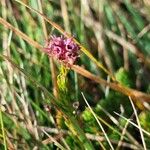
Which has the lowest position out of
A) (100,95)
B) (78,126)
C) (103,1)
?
(100,95)

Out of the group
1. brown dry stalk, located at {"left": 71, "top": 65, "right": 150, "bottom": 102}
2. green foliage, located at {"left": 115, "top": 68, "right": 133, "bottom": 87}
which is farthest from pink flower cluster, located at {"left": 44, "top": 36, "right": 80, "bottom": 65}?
green foliage, located at {"left": 115, "top": 68, "right": 133, "bottom": 87}

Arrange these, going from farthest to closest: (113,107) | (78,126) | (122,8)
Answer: (122,8) < (113,107) < (78,126)

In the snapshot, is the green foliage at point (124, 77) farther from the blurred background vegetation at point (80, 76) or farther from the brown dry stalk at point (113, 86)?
the brown dry stalk at point (113, 86)

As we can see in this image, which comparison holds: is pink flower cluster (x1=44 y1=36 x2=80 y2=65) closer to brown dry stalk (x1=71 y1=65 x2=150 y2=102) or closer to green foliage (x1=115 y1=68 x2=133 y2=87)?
brown dry stalk (x1=71 y1=65 x2=150 y2=102)

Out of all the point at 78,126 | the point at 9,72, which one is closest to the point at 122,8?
the point at 9,72

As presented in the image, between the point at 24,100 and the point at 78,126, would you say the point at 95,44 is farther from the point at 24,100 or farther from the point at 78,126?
the point at 78,126

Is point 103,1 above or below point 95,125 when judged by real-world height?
above

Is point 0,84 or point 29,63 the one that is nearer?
point 0,84

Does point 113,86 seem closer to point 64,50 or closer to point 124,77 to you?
point 64,50
